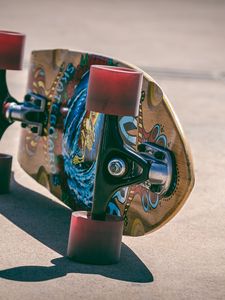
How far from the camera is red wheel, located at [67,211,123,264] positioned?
18.1 ft

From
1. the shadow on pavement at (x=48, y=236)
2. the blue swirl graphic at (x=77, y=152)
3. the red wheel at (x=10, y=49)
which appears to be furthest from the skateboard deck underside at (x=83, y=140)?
the red wheel at (x=10, y=49)

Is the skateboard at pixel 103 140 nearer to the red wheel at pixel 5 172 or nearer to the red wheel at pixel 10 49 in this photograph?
the red wheel at pixel 10 49

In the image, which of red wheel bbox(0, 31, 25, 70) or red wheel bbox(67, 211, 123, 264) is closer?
red wheel bbox(67, 211, 123, 264)

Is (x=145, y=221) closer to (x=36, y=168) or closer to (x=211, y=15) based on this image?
(x=36, y=168)

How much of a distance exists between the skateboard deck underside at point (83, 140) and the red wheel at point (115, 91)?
0.43 meters

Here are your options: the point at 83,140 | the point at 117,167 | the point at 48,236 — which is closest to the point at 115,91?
the point at 117,167

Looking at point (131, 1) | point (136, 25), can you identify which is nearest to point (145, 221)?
point (136, 25)

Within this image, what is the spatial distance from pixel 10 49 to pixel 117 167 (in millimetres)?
1767

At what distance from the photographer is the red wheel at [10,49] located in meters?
7.07

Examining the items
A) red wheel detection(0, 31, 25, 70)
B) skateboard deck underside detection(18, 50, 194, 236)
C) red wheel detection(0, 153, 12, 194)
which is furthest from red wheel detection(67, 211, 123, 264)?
red wheel detection(0, 31, 25, 70)

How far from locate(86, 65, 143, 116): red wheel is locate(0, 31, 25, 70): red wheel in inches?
67.0

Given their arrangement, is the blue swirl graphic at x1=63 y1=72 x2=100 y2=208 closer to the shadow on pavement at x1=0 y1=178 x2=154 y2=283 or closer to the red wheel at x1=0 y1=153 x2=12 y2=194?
the shadow on pavement at x1=0 y1=178 x2=154 y2=283

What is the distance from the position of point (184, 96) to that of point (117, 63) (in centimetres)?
554

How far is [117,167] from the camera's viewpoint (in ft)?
18.5
